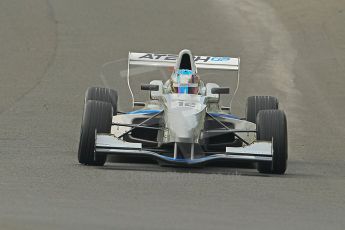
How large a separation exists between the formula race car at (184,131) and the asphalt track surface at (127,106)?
25 centimetres

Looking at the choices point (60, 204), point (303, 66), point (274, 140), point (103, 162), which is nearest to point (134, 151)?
point (103, 162)

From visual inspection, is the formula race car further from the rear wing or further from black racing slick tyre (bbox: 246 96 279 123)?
the rear wing

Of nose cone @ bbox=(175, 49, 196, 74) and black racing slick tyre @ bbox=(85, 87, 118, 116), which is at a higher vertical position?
nose cone @ bbox=(175, 49, 196, 74)

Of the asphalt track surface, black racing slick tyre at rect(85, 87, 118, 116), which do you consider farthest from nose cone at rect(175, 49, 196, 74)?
the asphalt track surface

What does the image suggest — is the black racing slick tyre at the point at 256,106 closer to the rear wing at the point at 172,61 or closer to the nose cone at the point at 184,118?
the rear wing at the point at 172,61

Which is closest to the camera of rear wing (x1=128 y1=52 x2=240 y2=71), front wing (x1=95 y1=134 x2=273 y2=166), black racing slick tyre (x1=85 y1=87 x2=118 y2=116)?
front wing (x1=95 y1=134 x2=273 y2=166)

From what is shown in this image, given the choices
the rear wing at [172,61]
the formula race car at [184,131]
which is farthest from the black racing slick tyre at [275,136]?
the rear wing at [172,61]

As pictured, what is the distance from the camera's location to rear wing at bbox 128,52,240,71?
16375 millimetres

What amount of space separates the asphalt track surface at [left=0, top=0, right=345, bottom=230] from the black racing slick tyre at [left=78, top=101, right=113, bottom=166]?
23 centimetres

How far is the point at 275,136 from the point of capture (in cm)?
1363

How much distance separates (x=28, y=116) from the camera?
19172 millimetres

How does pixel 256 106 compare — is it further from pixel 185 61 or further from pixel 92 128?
pixel 92 128

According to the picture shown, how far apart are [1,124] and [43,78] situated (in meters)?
5.39

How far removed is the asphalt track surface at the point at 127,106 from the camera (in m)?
9.61
